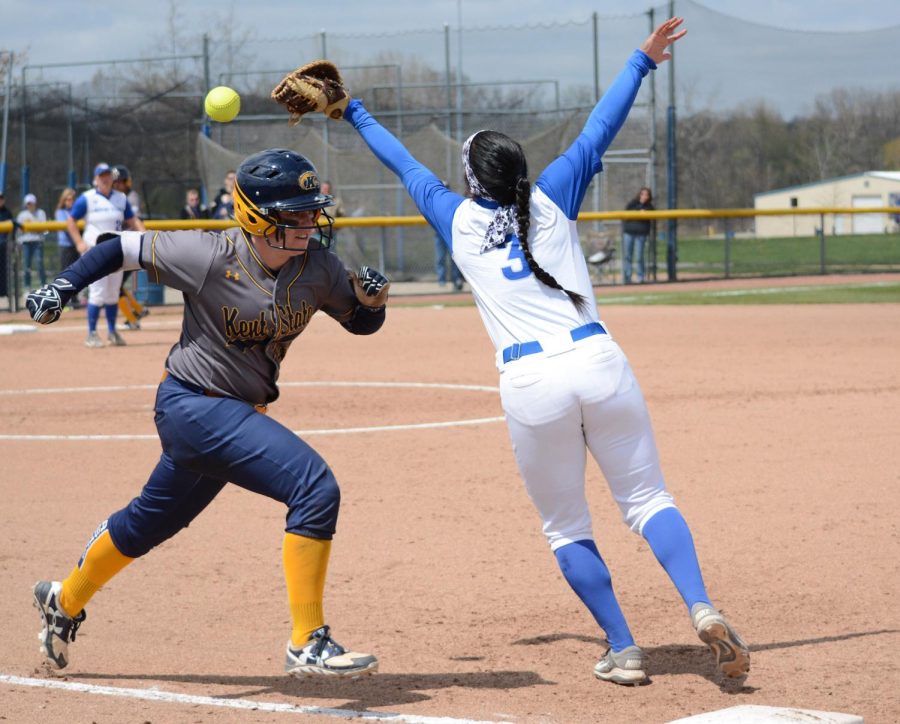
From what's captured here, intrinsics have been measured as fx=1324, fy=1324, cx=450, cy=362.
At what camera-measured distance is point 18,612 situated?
553 centimetres

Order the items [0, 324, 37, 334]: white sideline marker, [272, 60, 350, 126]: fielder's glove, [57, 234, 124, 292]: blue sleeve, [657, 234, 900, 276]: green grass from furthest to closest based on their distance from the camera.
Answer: [657, 234, 900, 276]: green grass, [0, 324, 37, 334]: white sideline marker, [272, 60, 350, 126]: fielder's glove, [57, 234, 124, 292]: blue sleeve

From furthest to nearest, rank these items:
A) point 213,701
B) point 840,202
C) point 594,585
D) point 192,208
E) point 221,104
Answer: point 840,202 → point 192,208 → point 221,104 → point 594,585 → point 213,701

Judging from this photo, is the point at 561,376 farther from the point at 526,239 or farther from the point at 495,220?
the point at 495,220

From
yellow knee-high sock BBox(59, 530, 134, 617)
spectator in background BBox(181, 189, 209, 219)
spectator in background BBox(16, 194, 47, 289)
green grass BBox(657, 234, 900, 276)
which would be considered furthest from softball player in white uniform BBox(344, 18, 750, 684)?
green grass BBox(657, 234, 900, 276)

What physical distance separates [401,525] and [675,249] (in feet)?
65.5

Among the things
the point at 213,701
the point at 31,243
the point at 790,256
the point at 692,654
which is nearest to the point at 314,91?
the point at 213,701

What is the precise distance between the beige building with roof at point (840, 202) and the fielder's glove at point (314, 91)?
2546 centimetres

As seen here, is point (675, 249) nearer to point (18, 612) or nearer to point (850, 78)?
point (850, 78)

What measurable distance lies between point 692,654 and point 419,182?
2001mm

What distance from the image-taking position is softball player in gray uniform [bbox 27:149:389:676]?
4.42m

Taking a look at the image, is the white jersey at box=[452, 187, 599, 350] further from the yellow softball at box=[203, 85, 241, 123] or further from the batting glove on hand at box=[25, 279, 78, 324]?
the yellow softball at box=[203, 85, 241, 123]

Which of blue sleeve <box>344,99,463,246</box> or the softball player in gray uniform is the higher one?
blue sleeve <box>344,99,463,246</box>

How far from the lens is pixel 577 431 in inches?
176

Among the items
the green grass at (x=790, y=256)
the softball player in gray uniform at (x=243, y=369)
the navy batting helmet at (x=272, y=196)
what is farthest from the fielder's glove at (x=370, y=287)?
the green grass at (x=790, y=256)
